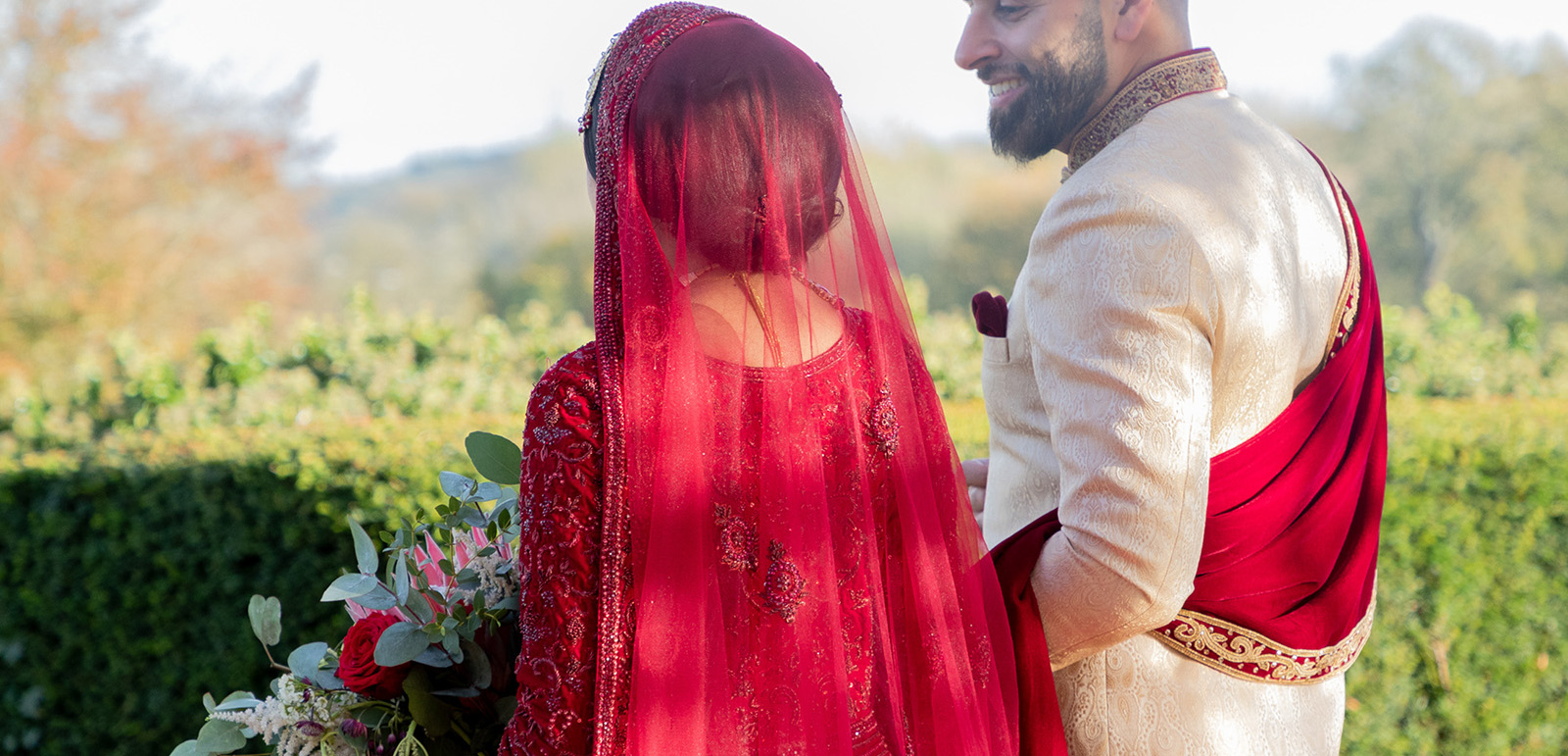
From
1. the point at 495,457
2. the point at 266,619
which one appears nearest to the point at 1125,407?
the point at 495,457

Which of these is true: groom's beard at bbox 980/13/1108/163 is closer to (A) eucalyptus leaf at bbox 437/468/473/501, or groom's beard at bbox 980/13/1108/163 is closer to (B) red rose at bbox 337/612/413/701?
(A) eucalyptus leaf at bbox 437/468/473/501

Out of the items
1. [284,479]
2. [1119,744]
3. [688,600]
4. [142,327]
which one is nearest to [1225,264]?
[1119,744]

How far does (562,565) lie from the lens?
103cm

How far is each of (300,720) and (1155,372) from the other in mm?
1137

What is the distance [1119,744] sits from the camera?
137cm

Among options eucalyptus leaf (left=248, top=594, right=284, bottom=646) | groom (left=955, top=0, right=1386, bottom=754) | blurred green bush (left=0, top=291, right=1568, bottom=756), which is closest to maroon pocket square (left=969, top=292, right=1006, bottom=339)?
groom (left=955, top=0, right=1386, bottom=754)

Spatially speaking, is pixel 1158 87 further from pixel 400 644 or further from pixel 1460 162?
pixel 1460 162

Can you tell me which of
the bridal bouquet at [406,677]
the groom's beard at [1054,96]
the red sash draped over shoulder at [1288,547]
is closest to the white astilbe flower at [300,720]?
the bridal bouquet at [406,677]

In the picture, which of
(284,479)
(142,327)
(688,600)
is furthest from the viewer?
(142,327)

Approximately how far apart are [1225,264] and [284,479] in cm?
305

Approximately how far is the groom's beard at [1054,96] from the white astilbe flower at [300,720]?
1.24 metres

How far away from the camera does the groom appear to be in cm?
120

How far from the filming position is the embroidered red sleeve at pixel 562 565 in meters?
1.02

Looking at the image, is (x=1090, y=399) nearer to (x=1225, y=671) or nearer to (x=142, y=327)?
(x=1225, y=671)
